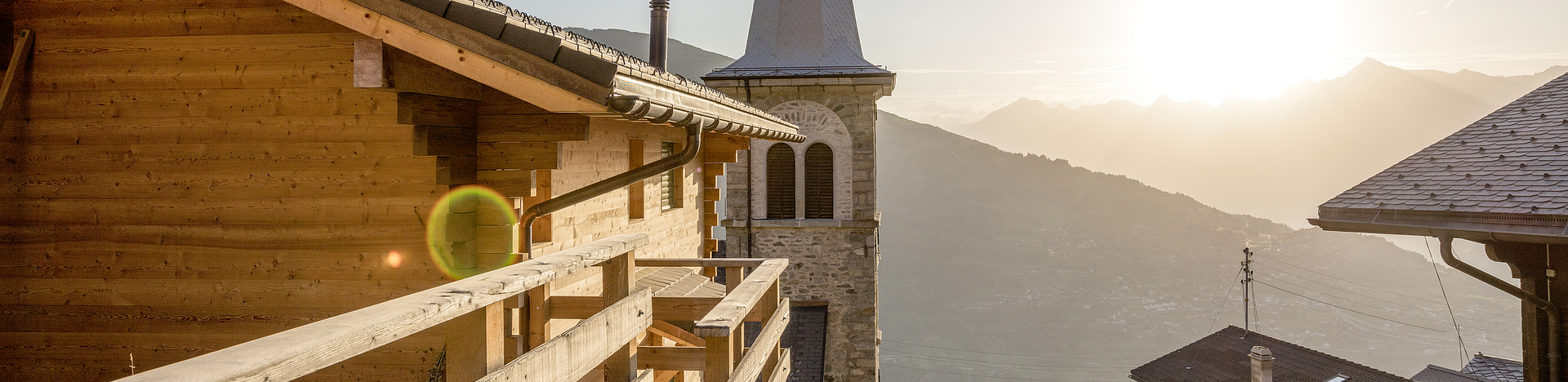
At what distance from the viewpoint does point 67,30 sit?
4.04m

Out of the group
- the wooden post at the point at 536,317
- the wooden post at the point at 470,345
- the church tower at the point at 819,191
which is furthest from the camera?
the church tower at the point at 819,191

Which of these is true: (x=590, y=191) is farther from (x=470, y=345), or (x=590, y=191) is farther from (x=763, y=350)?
(x=470, y=345)

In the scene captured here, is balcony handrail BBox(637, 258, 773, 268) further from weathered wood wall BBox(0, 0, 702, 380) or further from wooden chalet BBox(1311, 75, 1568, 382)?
wooden chalet BBox(1311, 75, 1568, 382)

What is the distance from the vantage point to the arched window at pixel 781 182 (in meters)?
17.6

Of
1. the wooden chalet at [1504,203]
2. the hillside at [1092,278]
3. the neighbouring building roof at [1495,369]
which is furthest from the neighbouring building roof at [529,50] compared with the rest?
the hillside at [1092,278]

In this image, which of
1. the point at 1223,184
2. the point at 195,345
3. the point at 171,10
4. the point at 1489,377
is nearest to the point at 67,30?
the point at 171,10

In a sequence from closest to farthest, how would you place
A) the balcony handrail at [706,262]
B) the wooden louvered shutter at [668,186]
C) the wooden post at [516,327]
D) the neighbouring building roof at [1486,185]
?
the wooden post at [516,327] → the balcony handrail at [706,262] → the neighbouring building roof at [1486,185] → the wooden louvered shutter at [668,186]

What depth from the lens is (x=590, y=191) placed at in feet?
13.8

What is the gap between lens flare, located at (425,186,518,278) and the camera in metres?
3.88

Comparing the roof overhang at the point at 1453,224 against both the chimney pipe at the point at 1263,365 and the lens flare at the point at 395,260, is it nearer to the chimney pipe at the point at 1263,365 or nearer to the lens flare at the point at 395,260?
the chimney pipe at the point at 1263,365

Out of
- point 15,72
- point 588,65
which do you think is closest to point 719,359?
point 588,65

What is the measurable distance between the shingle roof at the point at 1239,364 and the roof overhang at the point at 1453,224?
27.2 ft

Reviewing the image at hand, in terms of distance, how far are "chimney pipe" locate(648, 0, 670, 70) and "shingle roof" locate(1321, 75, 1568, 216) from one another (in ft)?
26.3

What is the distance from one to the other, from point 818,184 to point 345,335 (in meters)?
Answer: 16.0
